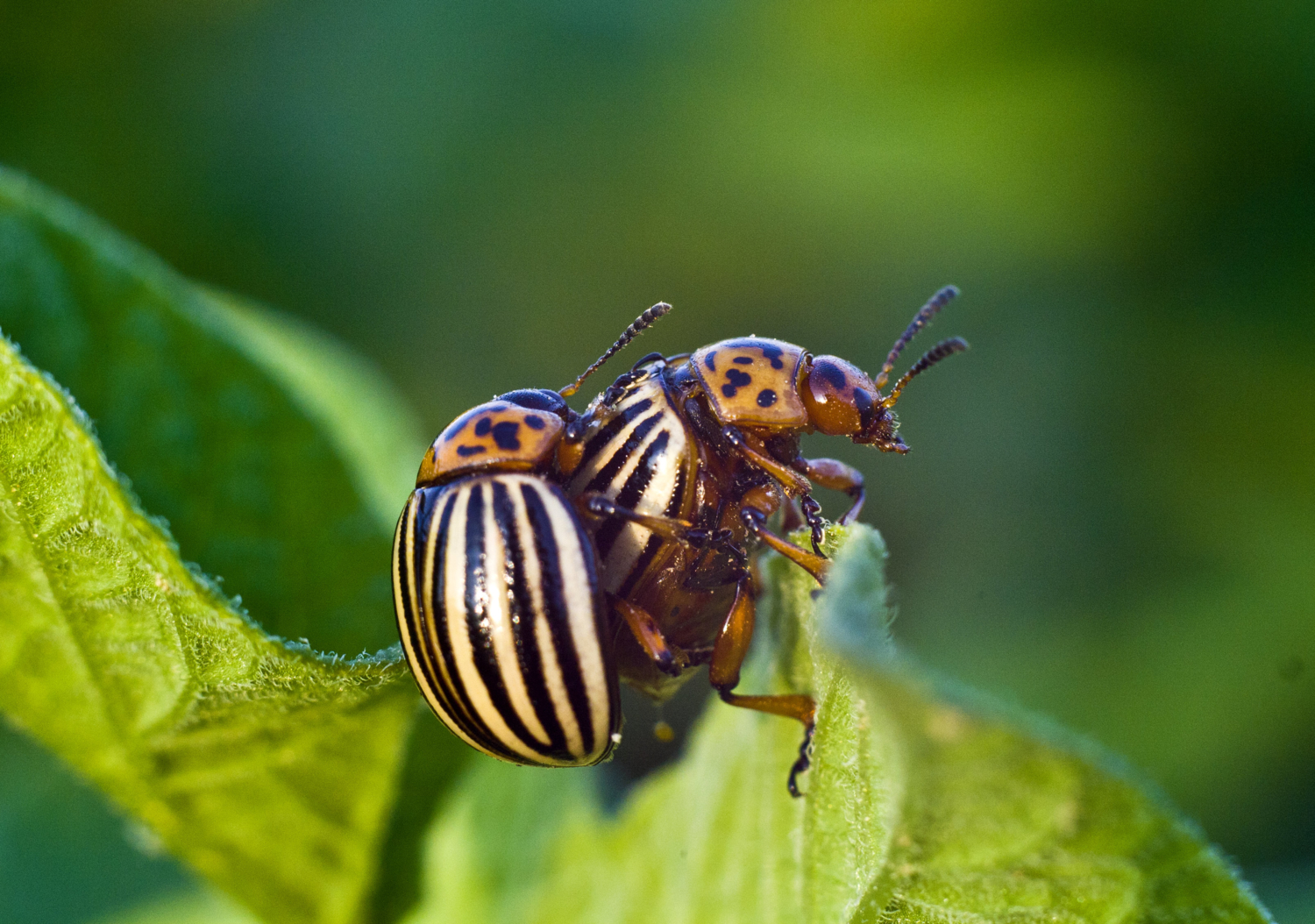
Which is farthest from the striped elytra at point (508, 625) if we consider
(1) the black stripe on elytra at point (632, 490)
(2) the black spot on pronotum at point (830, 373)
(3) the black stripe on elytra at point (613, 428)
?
(2) the black spot on pronotum at point (830, 373)

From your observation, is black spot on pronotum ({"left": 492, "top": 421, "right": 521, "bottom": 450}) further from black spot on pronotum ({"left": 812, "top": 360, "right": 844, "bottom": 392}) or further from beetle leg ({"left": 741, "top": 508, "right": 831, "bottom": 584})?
black spot on pronotum ({"left": 812, "top": 360, "right": 844, "bottom": 392})

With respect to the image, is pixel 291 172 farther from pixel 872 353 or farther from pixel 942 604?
pixel 942 604

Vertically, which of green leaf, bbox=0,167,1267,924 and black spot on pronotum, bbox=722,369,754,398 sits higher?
black spot on pronotum, bbox=722,369,754,398

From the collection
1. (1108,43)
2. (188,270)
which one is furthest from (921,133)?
(188,270)

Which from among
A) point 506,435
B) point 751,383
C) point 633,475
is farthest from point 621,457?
point 751,383

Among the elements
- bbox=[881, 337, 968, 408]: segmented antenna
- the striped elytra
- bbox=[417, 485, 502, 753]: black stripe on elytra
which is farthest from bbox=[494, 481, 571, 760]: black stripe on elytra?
bbox=[881, 337, 968, 408]: segmented antenna
